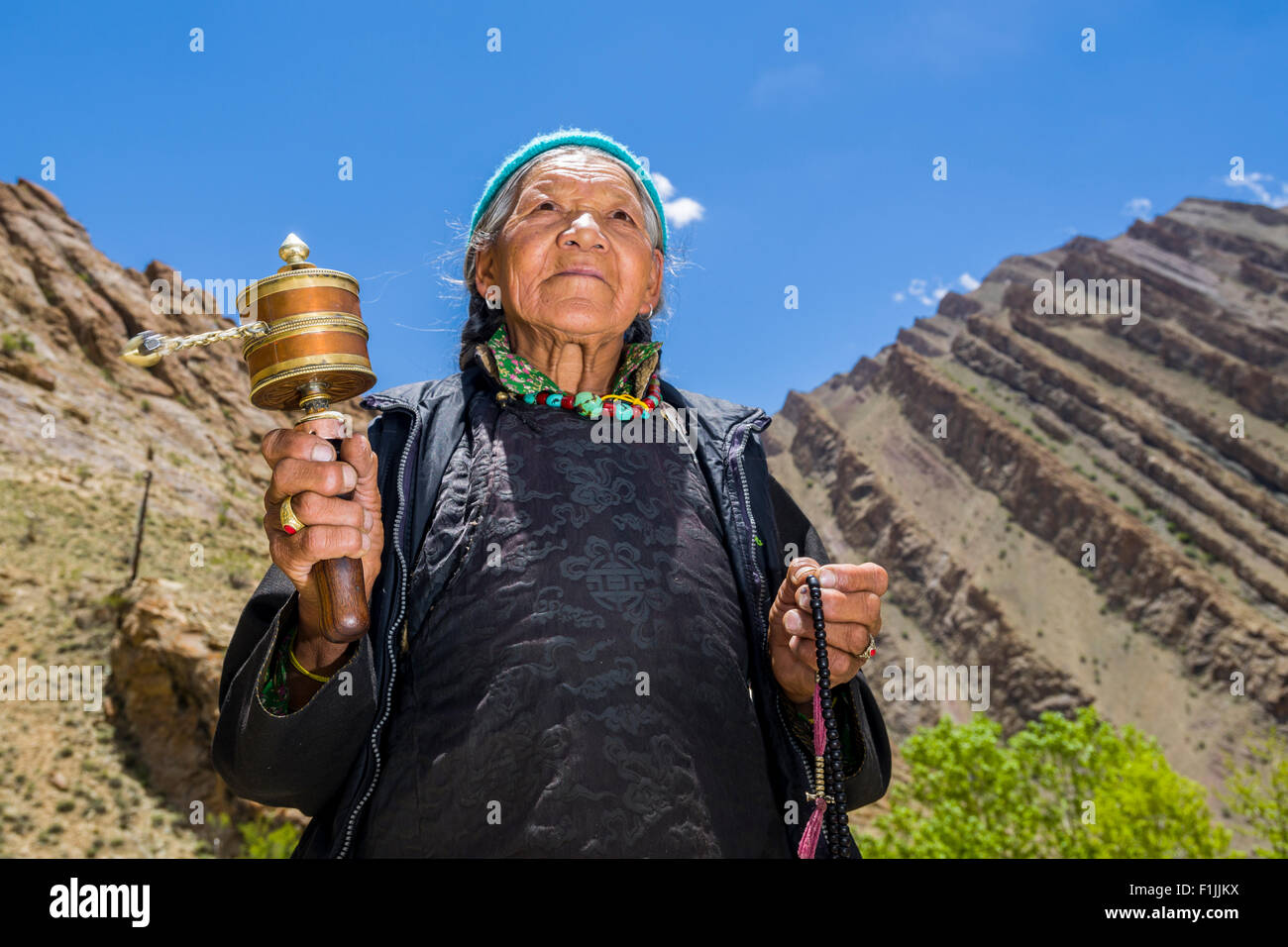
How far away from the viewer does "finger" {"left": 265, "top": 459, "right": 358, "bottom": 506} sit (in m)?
1.65

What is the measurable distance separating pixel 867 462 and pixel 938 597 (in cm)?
2433

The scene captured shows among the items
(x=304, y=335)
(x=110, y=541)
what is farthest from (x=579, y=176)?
(x=110, y=541)

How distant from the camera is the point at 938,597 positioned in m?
90.1

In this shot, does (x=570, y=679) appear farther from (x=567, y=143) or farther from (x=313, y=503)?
(x=567, y=143)

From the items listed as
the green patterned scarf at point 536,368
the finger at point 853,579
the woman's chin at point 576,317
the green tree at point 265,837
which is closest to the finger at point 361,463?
the green patterned scarf at point 536,368

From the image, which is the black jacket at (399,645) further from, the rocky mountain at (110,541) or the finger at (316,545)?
the rocky mountain at (110,541)

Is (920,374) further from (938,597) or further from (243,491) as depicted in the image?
(243,491)

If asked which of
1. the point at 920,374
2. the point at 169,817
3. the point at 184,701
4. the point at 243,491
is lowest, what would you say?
the point at 169,817

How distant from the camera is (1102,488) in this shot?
94750 mm

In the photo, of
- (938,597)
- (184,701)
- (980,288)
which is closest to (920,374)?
(938,597)

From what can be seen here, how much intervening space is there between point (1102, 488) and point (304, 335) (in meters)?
A: 105

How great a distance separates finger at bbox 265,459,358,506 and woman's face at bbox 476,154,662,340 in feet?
2.87

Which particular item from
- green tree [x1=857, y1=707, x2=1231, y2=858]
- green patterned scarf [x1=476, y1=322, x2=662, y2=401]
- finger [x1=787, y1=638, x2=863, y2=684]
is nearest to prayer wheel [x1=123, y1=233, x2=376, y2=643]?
green patterned scarf [x1=476, y1=322, x2=662, y2=401]

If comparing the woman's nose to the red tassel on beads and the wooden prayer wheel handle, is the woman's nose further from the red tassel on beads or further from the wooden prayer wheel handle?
the red tassel on beads
